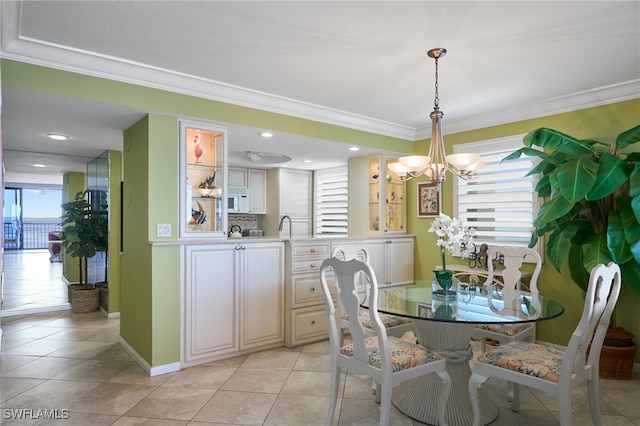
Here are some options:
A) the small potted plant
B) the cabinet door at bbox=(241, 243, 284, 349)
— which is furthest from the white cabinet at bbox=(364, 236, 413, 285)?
the small potted plant

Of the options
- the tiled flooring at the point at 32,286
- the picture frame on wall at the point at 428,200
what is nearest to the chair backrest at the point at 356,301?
the picture frame on wall at the point at 428,200

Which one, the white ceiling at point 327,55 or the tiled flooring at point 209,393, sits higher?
the white ceiling at point 327,55

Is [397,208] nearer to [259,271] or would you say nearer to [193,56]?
[259,271]

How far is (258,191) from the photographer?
668 centimetres

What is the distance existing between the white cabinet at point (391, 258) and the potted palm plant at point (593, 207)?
177 cm

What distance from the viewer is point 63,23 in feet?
7.77

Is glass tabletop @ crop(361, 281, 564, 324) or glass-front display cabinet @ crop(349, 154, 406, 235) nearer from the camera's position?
glass tabletop @ crop(361, 281, 564, 324)

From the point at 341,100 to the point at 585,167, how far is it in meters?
2.22

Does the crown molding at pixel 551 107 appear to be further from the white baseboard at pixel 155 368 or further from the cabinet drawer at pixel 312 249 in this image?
the white baseboard at pixel 155 368

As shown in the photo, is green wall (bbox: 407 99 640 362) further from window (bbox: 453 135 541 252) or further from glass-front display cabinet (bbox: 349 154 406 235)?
glass-front display cabinet (bbox: 349 154 406 235)

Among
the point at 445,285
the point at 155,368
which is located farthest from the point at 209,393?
the point at 445,285

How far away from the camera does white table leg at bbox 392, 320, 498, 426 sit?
2.50 metres

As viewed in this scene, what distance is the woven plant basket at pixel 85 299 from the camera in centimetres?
531

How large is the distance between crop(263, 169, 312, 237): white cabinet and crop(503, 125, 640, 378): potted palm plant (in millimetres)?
3931
